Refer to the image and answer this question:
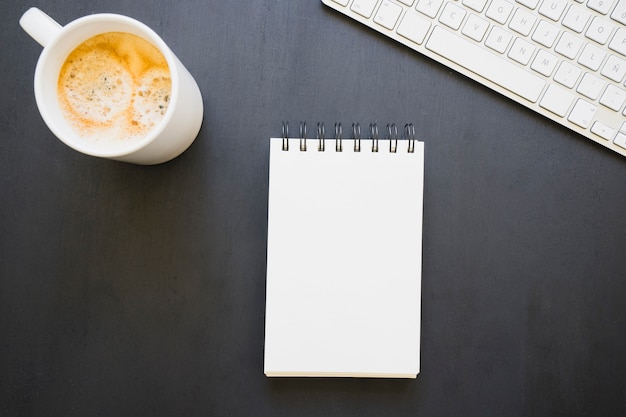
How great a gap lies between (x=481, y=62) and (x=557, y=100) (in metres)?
0.09

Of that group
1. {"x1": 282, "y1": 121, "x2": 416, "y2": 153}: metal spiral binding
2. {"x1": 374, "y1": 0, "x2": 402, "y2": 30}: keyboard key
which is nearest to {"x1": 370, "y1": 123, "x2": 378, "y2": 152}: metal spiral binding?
{"x1": 282, "y1": 121, "x2": 416, "y2": 153}: metal spiral binding

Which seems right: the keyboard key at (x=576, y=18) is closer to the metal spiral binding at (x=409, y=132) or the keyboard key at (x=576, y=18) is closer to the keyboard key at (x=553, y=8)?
the keyboard key at (x=553, y=8)

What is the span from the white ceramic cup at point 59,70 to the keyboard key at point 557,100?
0.36 m

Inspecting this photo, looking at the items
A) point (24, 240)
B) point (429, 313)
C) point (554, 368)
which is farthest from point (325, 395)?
point (24, 240)

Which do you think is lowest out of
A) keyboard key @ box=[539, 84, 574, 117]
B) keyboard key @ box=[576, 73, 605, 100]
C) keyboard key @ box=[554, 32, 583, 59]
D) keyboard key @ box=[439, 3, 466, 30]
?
keyboard key @ box=[539, 84, 574, 117]

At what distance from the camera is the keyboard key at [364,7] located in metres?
0.59

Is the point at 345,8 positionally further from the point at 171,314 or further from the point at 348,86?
the point at 171,314

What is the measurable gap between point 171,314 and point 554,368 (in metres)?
0.41

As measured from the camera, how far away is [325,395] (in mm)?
609

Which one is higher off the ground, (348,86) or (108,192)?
(348,86)

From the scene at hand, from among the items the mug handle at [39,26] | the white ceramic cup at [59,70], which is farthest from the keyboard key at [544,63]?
the mug handle at [39,26]

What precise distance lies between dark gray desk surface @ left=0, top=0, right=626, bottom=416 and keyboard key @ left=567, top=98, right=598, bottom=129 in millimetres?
20

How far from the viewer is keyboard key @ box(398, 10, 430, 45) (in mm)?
591

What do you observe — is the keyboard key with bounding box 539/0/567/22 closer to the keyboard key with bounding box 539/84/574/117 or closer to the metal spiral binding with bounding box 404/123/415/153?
the keyboard key with bounding box 539/84/574/117
